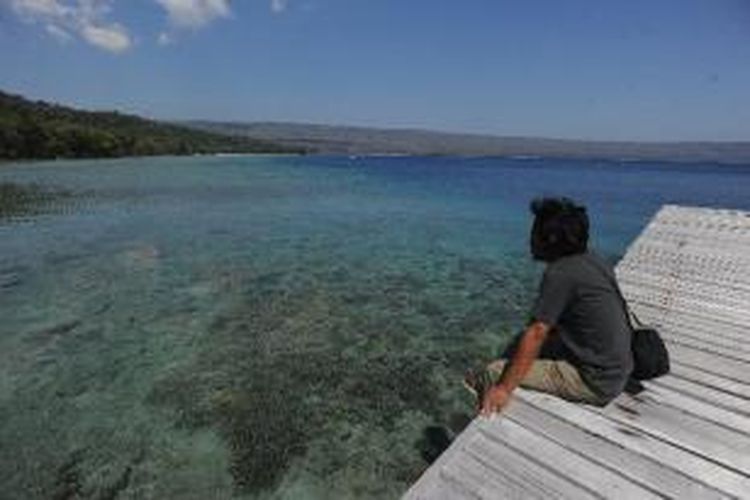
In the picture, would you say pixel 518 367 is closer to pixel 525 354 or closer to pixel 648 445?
pixel 525 354

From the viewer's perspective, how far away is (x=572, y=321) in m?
4.60

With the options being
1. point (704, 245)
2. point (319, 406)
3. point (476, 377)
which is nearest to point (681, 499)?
point (476, 377)

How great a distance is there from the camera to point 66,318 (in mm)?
11484

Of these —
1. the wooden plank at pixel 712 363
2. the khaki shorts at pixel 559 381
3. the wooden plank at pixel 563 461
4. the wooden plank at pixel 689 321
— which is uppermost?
the khaki shorts at pixel 559 381

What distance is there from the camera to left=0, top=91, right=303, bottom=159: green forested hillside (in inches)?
3044

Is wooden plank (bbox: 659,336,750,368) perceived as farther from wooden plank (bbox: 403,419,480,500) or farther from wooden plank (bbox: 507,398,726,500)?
wooden plank (bbox: 403,419,480,500)

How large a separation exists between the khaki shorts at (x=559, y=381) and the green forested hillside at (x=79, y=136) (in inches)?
3225

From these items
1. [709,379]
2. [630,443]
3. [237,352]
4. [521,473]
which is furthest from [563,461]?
[237,352]

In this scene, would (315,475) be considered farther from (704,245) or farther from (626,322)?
(704,245)

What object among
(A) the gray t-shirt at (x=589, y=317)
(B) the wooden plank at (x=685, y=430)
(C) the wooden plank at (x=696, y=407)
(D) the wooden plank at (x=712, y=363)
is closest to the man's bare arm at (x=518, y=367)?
(A) the gray t-shirt at (x=589, y=317)

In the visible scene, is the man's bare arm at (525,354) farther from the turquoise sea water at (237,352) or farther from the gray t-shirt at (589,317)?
the turquoise sea water at (237,352)

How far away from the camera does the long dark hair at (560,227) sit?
177 inches

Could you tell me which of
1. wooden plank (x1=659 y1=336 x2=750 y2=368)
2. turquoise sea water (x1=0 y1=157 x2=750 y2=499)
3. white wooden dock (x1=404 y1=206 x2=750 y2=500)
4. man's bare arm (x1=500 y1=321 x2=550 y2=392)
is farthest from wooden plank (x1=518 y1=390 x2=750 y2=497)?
wooden plank (x1=659 y1=336 x2=750 y2=368)

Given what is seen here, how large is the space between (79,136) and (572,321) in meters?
95.0
